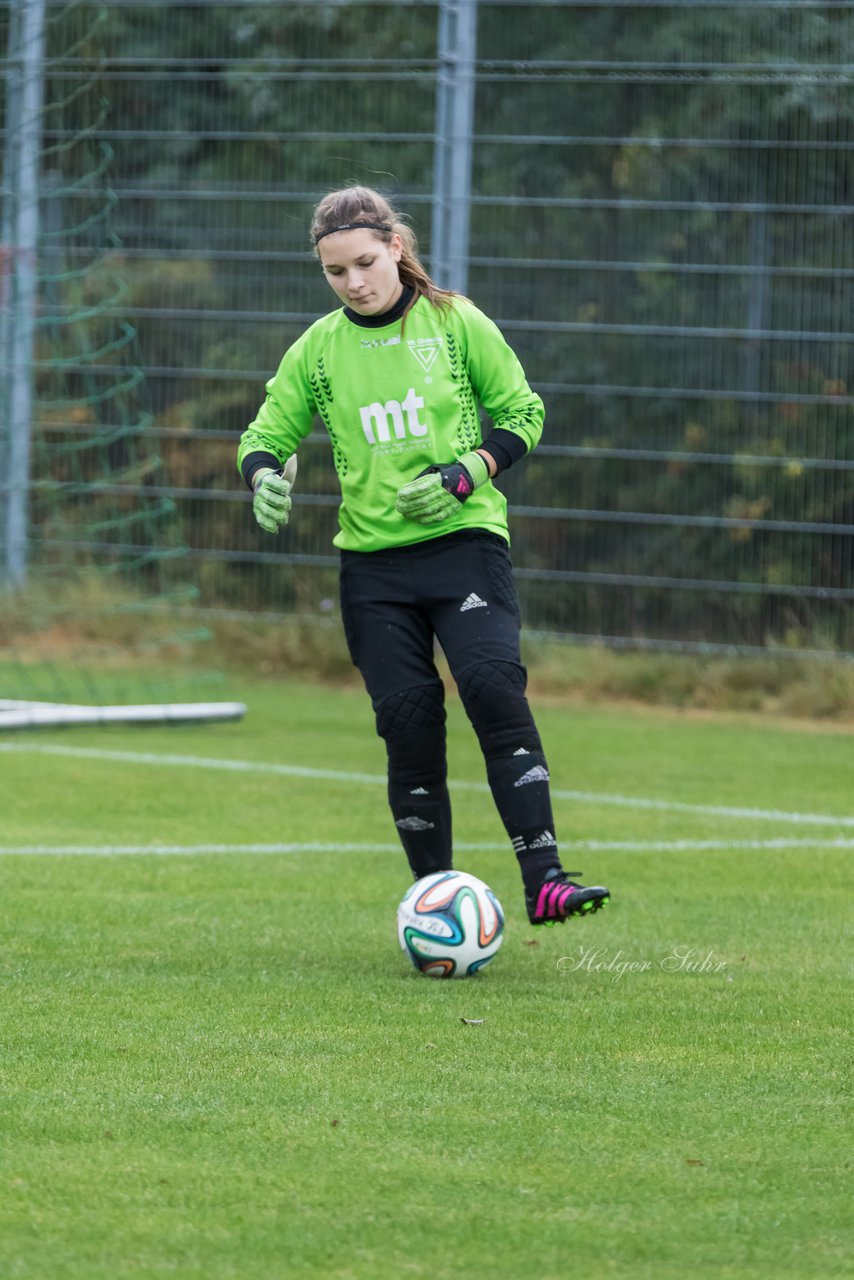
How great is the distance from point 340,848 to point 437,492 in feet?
6.96

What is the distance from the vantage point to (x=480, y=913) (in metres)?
4.67

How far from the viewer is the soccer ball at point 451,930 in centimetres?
462

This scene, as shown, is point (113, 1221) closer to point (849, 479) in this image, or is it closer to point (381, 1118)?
point (381, 1118)

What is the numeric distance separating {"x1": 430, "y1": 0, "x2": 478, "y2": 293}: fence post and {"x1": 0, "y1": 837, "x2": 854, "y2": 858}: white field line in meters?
5.79

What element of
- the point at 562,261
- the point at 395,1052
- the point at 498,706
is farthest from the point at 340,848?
the point at 562,261

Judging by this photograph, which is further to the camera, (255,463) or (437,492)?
(255,463)

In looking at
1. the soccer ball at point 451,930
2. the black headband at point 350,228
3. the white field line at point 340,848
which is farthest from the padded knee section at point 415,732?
the white field line at point 340,848

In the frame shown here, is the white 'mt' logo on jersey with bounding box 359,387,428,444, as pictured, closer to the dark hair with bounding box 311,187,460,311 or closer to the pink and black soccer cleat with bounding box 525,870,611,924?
the dark hair with bounding box 311,187,460,311

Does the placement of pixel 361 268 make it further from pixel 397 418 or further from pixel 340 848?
pixel 340 848

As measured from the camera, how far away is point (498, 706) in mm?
4742

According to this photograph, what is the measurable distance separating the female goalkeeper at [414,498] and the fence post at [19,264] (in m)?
5.31

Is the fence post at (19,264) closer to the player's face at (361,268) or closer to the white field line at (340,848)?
the white field line at (340,848)

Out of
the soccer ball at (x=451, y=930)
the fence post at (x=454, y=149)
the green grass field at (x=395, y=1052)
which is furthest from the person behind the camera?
the fence post at (x=454, y=149)

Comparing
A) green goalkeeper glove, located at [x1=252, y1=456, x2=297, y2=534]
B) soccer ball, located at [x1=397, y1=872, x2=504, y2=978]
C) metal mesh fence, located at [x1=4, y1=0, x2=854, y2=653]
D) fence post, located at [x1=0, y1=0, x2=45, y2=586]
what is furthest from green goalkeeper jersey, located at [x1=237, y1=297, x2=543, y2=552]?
metal mesh fence, located at [x1=4, y1=0, x2=854, y2=653]
